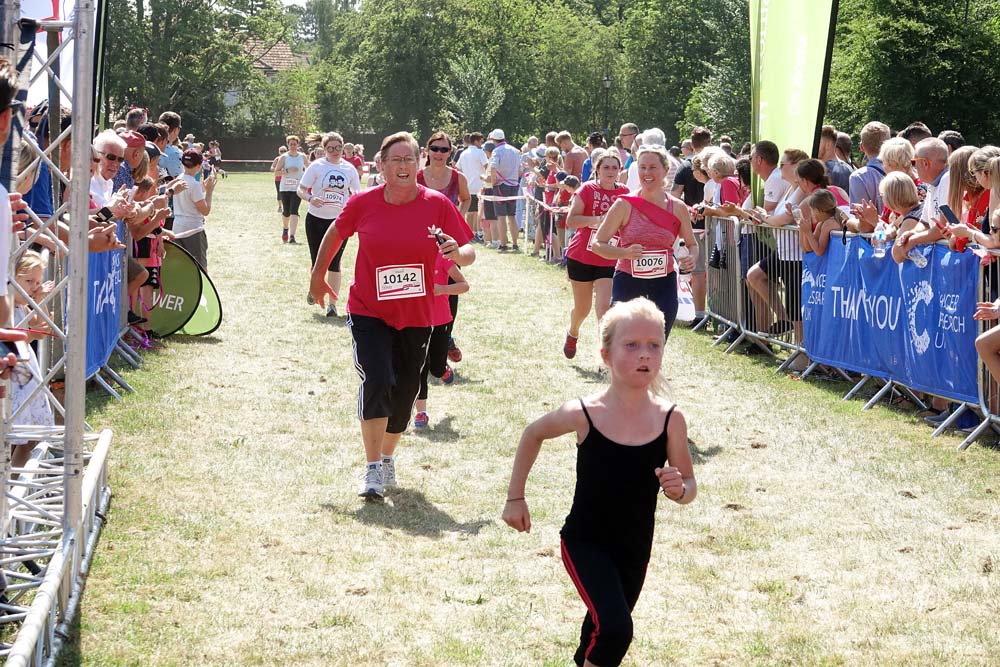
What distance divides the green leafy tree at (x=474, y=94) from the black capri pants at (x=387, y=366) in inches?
2853

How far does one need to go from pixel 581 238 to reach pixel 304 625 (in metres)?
6.59

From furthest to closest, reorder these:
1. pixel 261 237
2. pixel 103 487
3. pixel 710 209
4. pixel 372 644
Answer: pixel 261 237, pixel 710 209, pixel 103 487, pixel 372 644

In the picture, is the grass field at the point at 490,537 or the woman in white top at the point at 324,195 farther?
the woman in white top at the point at 324,195

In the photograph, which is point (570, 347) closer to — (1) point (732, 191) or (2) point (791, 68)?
(1) point (732, 191)

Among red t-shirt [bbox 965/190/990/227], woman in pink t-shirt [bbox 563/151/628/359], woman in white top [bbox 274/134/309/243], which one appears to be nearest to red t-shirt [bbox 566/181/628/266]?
woman in pink t-shirt [bbox 563/151/628/359]

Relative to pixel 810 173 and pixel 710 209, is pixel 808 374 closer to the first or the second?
pixel 810 173

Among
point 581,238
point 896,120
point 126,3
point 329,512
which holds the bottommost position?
point 329,512

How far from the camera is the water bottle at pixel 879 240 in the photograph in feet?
33.0

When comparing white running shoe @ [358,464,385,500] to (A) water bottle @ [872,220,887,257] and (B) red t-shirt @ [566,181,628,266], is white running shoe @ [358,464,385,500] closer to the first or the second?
(B) red t-shirt @ [566,181,628,266]

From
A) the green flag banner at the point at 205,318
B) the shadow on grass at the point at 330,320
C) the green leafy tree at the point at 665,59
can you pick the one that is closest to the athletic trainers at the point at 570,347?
the shadow on grass at the point at 330,320

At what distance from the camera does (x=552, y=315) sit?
52.0ft

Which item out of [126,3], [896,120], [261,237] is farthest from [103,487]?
[126,3]

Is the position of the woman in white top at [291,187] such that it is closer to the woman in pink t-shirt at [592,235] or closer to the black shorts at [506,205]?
the black shorts at [506,205]

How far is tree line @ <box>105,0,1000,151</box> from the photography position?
7819 centimetres
